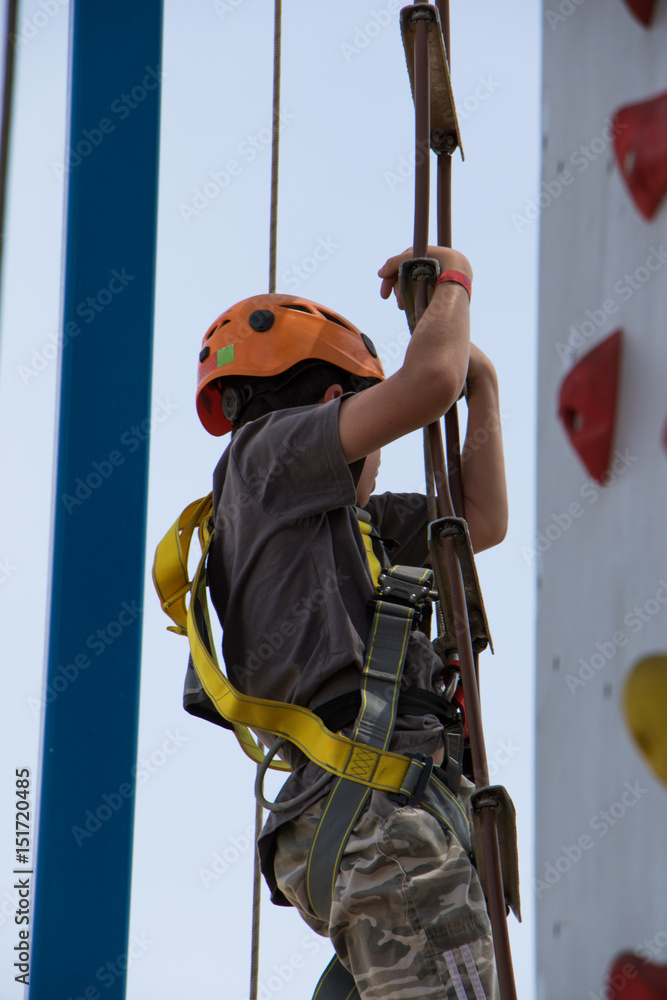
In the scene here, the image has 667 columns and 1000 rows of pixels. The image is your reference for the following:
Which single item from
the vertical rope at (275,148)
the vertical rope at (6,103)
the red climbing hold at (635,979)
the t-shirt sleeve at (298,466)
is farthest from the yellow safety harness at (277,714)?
the vertical rope at (6,103)

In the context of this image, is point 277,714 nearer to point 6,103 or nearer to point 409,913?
point 409,913

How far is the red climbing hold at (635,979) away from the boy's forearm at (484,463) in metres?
1.86

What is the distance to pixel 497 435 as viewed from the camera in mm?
2389

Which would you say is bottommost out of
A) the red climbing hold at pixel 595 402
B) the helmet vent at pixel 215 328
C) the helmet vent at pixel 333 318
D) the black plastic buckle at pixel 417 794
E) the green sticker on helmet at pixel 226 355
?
the black plastic buckle at pixel 417 794

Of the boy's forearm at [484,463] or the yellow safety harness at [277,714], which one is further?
the boy's forearm at [484,463]

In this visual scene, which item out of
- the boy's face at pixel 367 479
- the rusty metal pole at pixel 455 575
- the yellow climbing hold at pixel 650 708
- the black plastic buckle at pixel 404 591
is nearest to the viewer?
the yellow climbing hold at pixel 650 708

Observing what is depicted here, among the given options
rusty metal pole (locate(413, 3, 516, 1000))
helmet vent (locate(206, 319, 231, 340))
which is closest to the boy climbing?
rusty metal pole (locate(413, 3, 516, 1000))

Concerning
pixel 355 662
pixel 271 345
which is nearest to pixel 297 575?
pixel 355 662

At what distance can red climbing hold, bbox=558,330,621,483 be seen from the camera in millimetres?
569

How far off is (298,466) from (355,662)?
1.18 ft

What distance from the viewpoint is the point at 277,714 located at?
1.99 metres

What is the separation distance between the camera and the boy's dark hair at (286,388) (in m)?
2.38

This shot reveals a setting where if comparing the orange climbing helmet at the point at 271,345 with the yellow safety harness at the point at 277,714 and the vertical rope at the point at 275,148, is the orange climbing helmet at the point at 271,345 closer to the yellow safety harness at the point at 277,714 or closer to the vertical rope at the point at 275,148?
the yellow safety harness at the point at 277,714

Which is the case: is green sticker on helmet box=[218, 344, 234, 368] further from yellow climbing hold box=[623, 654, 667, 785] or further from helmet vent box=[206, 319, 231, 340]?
yellow climbing hold box=[623, 654, 667, 785]
